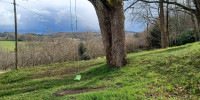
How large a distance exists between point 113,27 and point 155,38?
2558 cm

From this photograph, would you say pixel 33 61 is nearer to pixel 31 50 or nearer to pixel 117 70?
pixel 31 50

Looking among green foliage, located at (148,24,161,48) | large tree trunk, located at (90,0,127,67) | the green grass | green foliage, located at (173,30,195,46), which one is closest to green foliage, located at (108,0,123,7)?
large tree trunk, located at (90,0,127,67)

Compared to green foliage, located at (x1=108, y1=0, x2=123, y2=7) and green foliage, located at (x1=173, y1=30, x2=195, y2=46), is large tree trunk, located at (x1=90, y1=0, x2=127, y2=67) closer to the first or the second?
green foliage, located at (x1=108, y1=0, x2=123, y2=7)

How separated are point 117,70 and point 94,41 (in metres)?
18.6

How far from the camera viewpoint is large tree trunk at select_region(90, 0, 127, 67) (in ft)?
24.4

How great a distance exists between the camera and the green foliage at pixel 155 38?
1176 inches

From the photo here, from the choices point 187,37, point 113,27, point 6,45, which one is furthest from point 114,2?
point 6,45

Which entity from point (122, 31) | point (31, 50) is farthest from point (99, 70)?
point (31, 50)

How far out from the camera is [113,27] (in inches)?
296

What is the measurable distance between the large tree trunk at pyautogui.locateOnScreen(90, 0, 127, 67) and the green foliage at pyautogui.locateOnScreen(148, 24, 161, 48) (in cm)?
2448

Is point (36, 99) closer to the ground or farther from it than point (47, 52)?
closer to the ground

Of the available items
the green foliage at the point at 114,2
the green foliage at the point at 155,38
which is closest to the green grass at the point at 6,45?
the green foliage at the point at 114,2

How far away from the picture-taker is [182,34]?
24750 millimetres

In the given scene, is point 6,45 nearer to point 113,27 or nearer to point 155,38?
point 113,27
